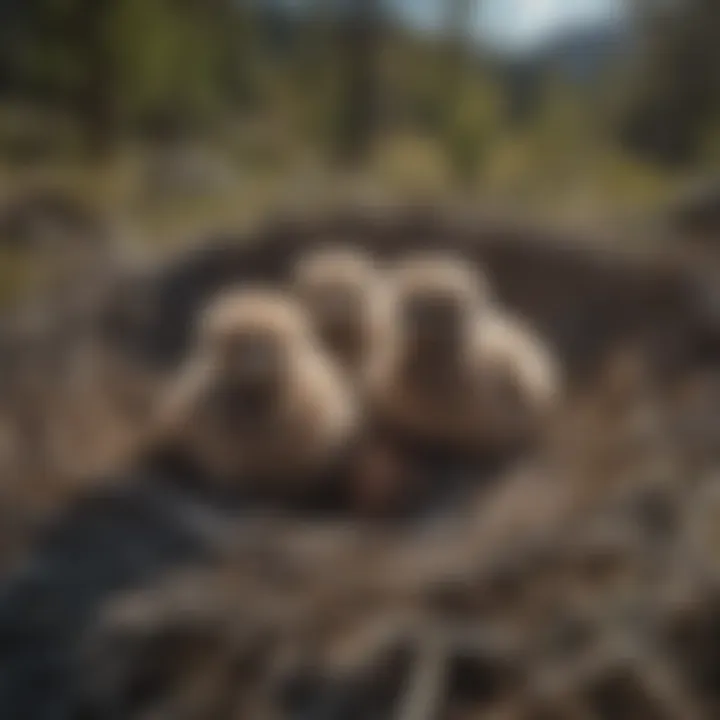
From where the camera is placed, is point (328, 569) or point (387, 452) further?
point (387, 452)

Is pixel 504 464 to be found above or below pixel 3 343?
below

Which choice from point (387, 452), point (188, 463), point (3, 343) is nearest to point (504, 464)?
point (387, 452)

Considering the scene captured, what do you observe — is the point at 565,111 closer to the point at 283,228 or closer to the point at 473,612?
the point at 283,228

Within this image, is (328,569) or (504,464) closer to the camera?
(328,569)

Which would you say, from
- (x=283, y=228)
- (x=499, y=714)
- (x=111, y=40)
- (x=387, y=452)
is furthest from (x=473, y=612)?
(x=111, y=40)

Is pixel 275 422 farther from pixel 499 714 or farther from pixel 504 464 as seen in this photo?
pixel 499 714

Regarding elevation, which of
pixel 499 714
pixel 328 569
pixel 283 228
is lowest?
pixel 499 714

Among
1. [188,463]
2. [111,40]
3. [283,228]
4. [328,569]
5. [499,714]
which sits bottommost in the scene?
[499,714]

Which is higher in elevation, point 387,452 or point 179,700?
point 387,452

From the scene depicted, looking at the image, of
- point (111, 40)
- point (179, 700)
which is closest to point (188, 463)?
point (179, 700)
